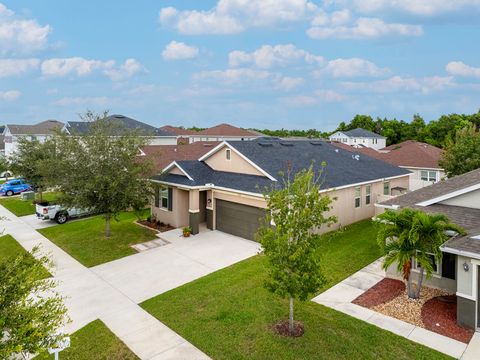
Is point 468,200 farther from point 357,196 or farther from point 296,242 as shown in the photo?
point 357,196

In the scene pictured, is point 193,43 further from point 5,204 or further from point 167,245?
point 5,204

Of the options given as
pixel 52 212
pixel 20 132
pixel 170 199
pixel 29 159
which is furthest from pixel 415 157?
pixel 20 132

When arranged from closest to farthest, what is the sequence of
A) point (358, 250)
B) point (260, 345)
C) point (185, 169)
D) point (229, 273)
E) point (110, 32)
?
point (260, 345) → point (229, 273) → point (358, 250) → point (185, 169) → point (110, 32)

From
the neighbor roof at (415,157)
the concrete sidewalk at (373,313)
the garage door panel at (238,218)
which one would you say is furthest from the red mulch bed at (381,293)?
the neighbor roof at (415,157)

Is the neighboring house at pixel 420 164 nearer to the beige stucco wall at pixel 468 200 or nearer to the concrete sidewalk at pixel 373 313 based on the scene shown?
the beige stucco wall at pixel 468 200

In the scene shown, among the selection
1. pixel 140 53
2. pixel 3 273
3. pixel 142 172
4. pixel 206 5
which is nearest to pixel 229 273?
pixel 142 172

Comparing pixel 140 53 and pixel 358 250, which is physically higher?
pixel 140 53
